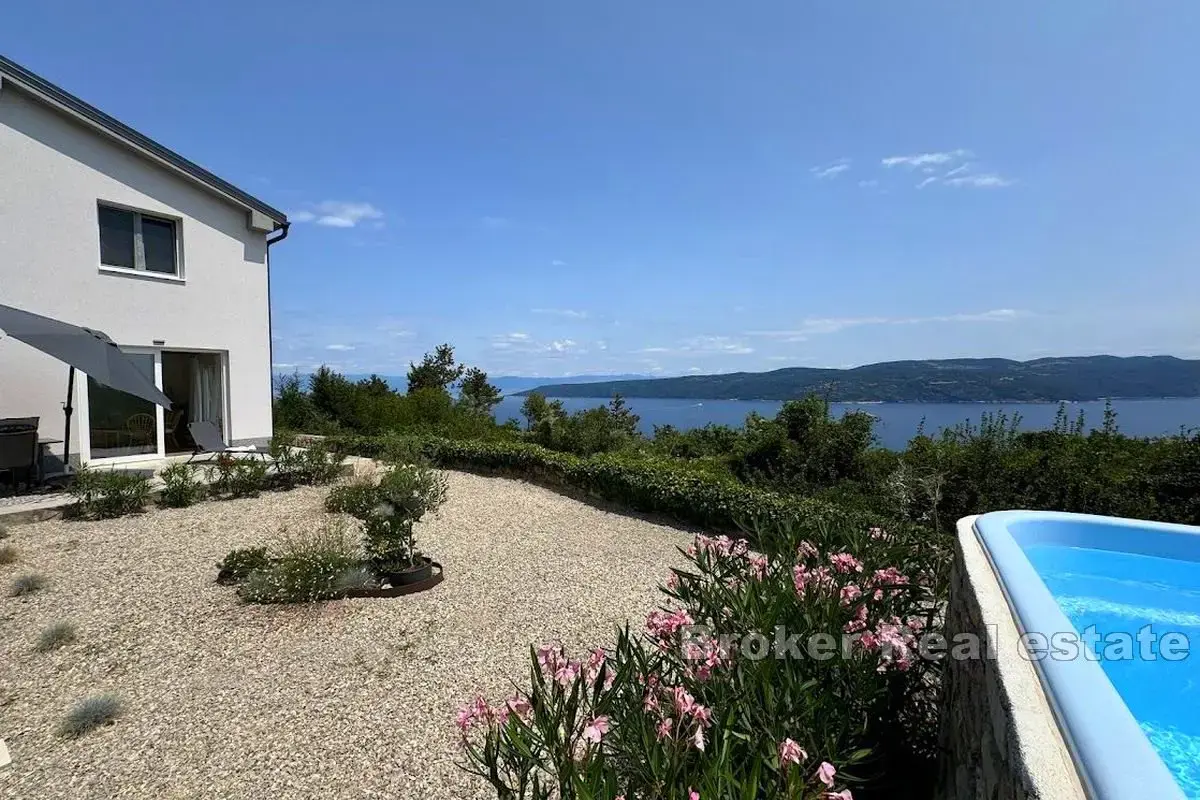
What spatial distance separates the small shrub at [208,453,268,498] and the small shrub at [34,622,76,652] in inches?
177

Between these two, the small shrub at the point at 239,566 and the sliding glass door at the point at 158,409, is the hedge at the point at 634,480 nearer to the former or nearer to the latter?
the sliding glass door at the point at 158,409

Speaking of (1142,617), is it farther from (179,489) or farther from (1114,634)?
(179,489)

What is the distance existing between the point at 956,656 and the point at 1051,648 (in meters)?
0.71

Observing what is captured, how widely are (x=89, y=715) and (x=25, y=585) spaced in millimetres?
2804

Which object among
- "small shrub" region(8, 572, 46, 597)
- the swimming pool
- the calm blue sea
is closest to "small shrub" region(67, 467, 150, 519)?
"small shrub" region(8, 572, 46, 597)

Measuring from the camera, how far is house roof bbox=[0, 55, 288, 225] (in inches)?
339

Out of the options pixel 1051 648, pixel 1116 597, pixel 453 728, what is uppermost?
pixel 1051 648

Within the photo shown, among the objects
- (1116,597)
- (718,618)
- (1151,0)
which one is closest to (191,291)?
(718,618)

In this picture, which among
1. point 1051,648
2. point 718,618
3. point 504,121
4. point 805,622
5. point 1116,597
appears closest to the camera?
point 1051,648

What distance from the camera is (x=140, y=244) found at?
10.3m

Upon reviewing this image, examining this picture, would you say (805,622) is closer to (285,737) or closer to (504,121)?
(285,737)

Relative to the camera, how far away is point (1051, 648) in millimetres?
1990

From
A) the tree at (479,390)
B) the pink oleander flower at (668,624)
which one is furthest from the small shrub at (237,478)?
the tree at (479,390)

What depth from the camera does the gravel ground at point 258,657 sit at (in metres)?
3.03
